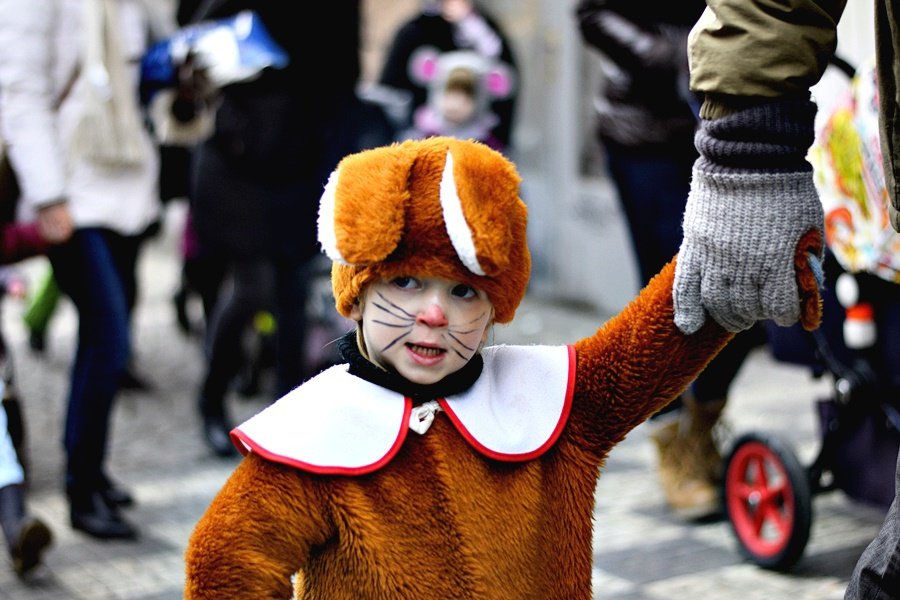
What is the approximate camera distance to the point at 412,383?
2.27 meters

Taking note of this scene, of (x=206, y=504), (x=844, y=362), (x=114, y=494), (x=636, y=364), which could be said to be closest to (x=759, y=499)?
(x=844, y=362)

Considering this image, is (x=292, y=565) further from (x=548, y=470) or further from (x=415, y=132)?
(x=415, y=132)

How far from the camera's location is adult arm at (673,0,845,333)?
207 cm

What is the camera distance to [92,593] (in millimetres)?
4246

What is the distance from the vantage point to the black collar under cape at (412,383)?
2.26 m

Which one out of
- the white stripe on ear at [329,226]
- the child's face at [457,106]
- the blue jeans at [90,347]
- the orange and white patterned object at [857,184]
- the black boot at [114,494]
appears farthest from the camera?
the child's face at [457,106]

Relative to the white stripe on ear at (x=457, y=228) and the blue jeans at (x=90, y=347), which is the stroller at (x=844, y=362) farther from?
the blue jeans at (x=90, y=347)

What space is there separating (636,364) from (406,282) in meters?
0.40

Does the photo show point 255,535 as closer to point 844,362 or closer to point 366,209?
point 366,209

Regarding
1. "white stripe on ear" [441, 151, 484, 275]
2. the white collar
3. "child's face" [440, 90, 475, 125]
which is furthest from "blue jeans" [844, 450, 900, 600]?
"child's face" [440, 90, 475, 125]

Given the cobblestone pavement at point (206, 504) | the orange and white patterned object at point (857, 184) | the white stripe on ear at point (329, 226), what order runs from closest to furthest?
the white stripe on ear at point (329, 226)
the orange and white patterned object at point (857, 184)
the cobblestone pavement at point (206, 504)

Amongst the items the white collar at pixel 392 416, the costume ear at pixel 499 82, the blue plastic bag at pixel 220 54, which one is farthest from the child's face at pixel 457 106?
the white collar at pixel 392 416

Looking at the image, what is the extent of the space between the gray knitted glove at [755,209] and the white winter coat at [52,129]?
287cm

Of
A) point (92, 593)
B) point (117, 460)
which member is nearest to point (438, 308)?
point (92, 593)
